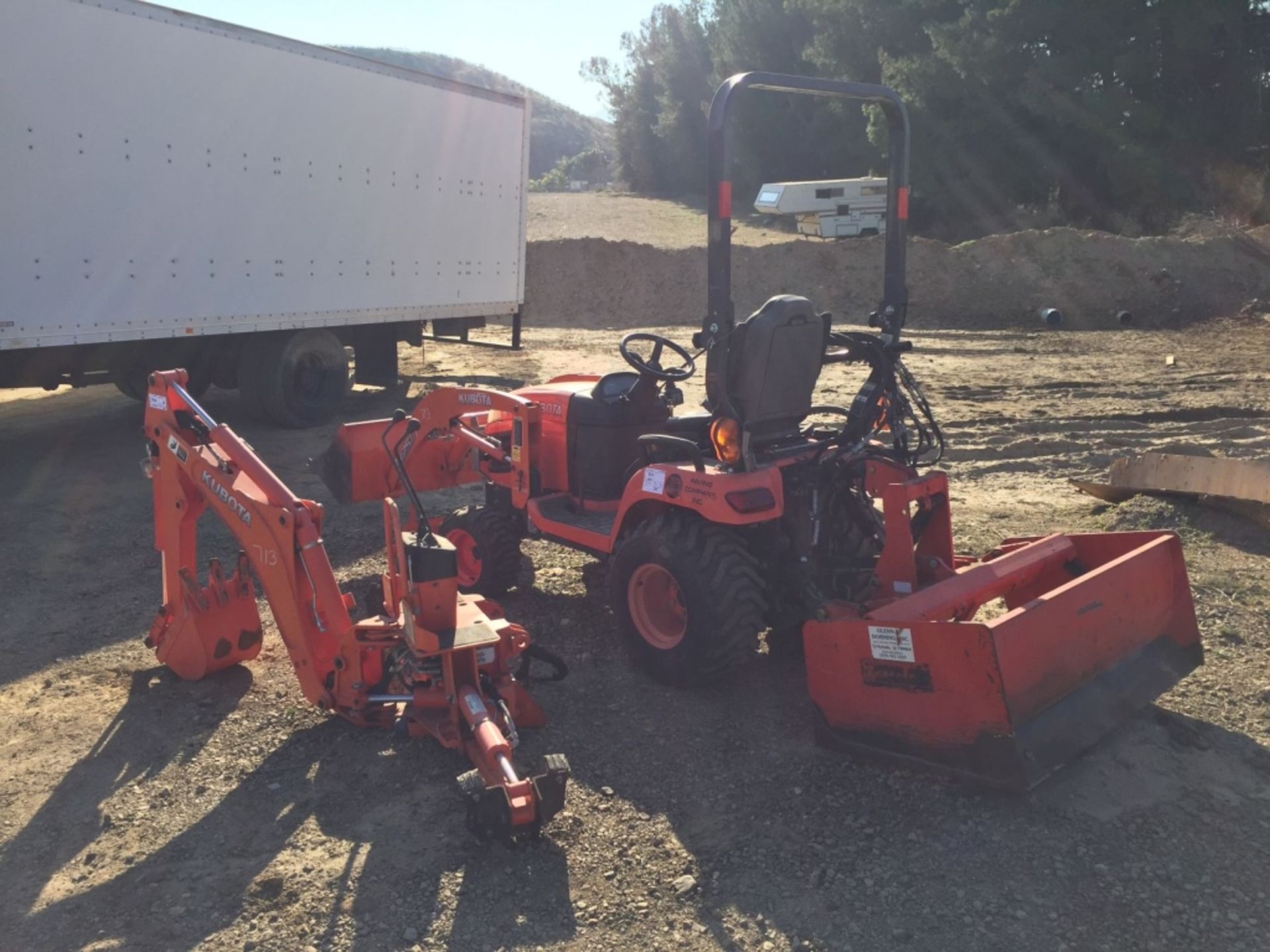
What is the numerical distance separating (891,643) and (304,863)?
2.18 m

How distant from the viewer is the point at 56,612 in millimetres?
6105

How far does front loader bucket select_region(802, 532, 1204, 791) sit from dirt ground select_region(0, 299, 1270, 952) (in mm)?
190

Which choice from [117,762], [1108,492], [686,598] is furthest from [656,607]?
[1108,492]

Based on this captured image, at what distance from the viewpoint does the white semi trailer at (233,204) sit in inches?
336

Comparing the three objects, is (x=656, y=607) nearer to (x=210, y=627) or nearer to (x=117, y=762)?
(x=210, y=627)

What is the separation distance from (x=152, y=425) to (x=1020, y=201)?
3056cm

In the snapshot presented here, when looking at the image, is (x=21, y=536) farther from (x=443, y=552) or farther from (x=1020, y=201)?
(x=1020, y=201)

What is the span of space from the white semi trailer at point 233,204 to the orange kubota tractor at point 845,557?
507cm

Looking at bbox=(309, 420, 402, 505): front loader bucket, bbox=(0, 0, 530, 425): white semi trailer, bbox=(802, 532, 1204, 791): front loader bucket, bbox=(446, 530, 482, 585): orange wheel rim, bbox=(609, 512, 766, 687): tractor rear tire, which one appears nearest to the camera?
bbox=(802, 532, 1204, 791): front loader bucket

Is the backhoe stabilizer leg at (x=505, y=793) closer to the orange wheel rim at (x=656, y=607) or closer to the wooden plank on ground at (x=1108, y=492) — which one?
the orange wheel rim at (x=656, y=607)

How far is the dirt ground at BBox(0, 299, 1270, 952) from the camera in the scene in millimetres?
3381

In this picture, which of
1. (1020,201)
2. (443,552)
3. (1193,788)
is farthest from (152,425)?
(1020,201)

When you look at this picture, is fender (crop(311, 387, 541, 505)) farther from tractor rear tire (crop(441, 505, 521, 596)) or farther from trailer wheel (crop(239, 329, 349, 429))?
trailer wheel (crop(239, 329, 349, 429))

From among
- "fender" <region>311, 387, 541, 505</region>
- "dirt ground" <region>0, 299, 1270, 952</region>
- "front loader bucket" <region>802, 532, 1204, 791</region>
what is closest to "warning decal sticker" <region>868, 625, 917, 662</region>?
"front loader bucket" <region>802, 532, 1204, 791</region>
